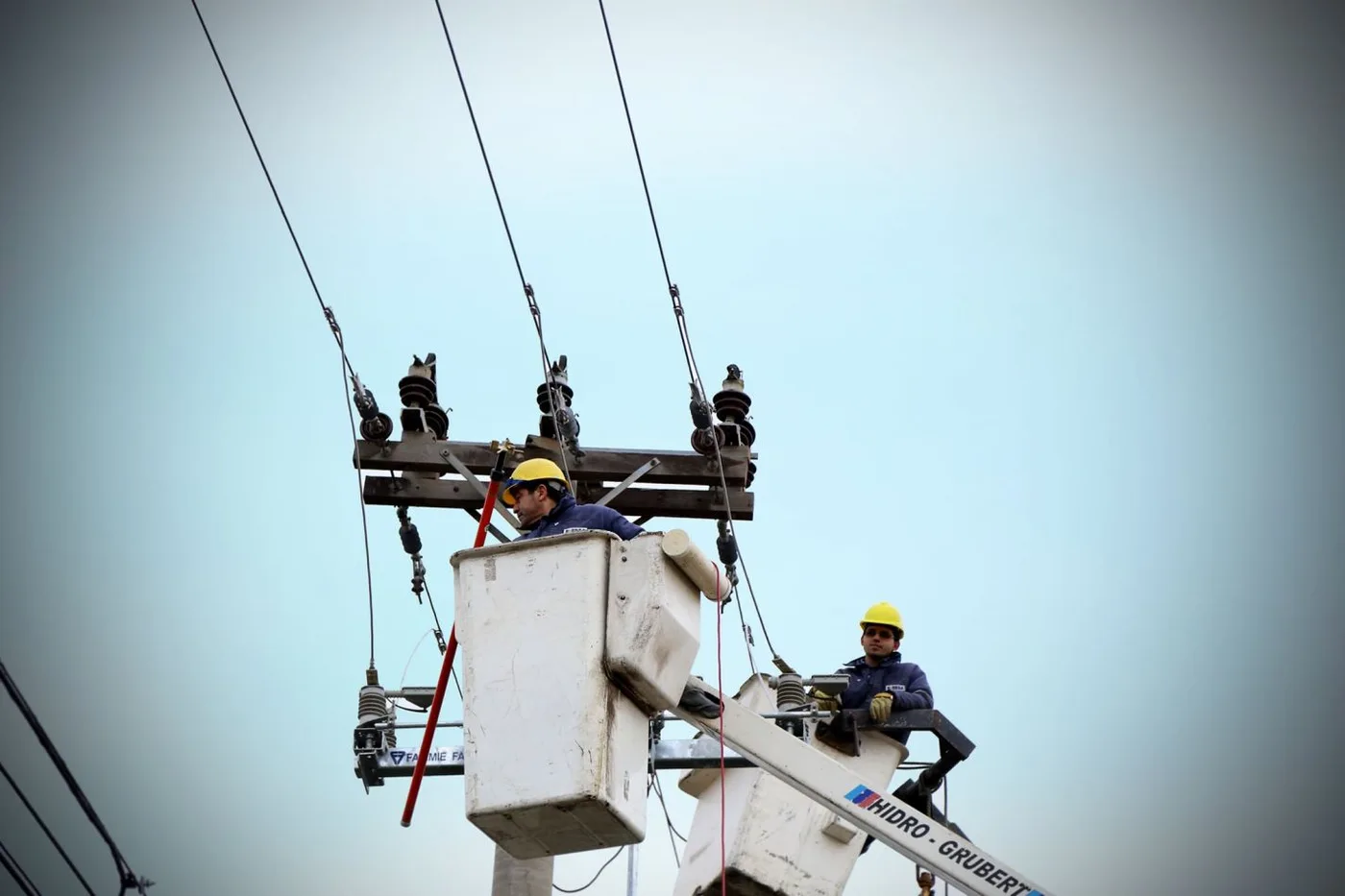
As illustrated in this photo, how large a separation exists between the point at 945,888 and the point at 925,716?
117 cm

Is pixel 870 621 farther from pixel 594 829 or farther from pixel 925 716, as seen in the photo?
pixel 594 829

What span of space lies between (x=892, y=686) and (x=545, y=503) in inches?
121

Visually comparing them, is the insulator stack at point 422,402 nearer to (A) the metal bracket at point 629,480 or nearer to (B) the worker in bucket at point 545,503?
(A) the metal bracket at point 629,480

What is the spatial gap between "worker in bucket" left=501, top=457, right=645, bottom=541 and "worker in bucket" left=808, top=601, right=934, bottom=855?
2.73 metres

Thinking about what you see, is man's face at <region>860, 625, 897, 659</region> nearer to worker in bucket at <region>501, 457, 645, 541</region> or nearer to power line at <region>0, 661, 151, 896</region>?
worker in bucket at <region>501, 457, 645, 541</region>

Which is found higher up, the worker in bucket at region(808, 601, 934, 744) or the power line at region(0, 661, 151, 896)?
the worker in bucket at region(808, 601, 934, 744)

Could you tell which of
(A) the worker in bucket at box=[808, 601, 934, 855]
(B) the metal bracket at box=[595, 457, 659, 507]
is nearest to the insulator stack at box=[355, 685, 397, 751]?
(B) the metal bracket at box=[595, 457, 659, 507]

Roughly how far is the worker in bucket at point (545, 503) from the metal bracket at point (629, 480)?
8.08ft

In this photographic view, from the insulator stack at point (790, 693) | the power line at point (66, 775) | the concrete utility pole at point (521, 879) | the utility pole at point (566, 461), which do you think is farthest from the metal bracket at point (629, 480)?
the power line at point (66, 775)

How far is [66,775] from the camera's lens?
6.58 m

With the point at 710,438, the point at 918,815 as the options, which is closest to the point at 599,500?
the point at 710,438

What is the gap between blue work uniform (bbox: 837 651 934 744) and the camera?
10.0 m

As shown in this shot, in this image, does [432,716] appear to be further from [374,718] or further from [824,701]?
[824,701]

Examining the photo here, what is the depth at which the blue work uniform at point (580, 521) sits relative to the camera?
771 centimetres
